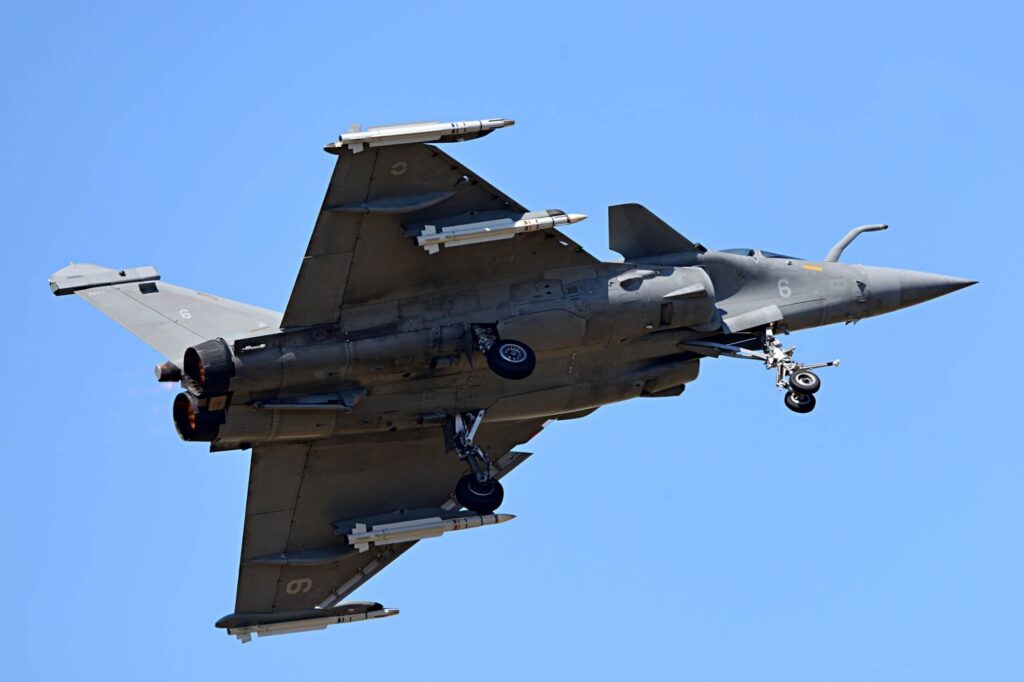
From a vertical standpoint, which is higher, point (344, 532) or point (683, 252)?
point (683, 252)

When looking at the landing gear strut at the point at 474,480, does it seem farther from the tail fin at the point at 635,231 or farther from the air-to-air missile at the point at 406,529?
the tail fin at the point at 635,231

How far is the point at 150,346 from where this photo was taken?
82.3 ft

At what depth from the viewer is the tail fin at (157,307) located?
25.2 metres

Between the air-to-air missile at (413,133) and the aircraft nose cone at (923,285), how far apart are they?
750 centimetres

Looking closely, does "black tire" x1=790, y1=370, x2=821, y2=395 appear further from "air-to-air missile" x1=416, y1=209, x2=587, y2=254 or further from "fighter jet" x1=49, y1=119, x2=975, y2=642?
"air-to-air missile" x1=416, y1=209, x2=587, y2=254

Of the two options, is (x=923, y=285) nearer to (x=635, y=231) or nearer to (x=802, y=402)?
(x=802, y=402)

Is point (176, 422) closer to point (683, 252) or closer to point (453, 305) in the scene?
point (453, 305)

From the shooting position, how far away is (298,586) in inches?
1069

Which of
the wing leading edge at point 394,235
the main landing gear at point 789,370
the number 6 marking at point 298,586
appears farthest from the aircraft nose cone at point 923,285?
the number 6 marking at point 298,586

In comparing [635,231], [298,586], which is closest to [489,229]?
[635,231]

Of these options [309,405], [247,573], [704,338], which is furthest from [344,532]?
[704,338]

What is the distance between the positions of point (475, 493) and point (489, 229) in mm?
3670

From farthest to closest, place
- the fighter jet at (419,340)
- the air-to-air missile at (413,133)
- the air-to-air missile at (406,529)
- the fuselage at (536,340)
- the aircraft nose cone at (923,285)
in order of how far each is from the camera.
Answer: the aircraft nose cone at (923,285) < the air-to-air missile at (406,529) < the fuselage at (536,340) < the fighter jet at (419,340) < the air-to-air missile at (413,133)

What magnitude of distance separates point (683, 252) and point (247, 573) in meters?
7.49
